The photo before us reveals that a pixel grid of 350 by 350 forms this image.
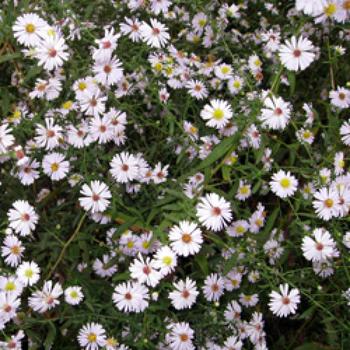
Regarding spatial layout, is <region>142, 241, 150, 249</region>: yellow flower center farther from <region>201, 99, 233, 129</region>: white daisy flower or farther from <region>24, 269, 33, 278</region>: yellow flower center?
<region>201, 99, 233, 129</region>: white daisy flower

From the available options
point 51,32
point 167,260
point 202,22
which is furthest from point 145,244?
point 202,22

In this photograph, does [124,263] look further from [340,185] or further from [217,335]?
[340,185]

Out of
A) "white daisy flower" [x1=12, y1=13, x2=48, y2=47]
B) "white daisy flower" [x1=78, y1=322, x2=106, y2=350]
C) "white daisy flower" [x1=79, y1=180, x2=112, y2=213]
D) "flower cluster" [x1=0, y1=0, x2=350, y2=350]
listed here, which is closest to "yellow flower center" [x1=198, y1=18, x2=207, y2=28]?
"flower cluster" [x1=0, y1=0, x2=350, y2=350]

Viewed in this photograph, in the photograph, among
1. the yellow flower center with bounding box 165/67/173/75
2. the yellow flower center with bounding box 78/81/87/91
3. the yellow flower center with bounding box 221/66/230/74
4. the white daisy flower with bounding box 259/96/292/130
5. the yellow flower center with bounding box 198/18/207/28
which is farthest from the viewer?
the yellow flower center with bounding box 198/18/207/28

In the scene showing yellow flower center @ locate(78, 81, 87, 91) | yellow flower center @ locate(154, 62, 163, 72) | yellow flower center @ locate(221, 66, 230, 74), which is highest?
yellow flower center @ locate(221, 66, 230, 74)

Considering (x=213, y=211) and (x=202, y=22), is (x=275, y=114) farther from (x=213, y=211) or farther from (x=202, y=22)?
(x=202, y=22)

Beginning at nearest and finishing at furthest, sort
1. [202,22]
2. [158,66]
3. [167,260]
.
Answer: [167,260] → [158,66] → [202,22]

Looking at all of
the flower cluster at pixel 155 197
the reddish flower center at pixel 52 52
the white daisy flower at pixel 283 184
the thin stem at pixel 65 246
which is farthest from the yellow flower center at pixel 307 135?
the reddish flower center at pixel 52 52

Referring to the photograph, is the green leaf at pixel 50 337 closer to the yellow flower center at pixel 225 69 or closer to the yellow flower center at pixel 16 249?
the yellow flower center at pixel 16 249

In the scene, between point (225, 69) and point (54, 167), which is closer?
point (54, 167)
